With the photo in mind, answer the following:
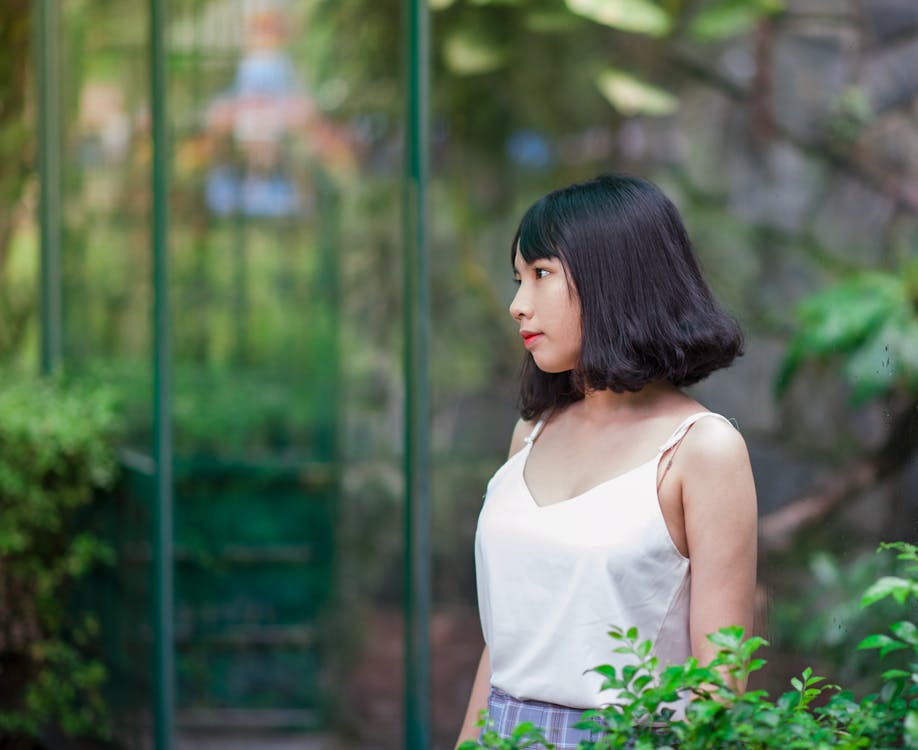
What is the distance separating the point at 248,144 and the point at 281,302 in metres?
0.61

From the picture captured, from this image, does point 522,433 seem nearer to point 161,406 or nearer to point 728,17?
point 728,17

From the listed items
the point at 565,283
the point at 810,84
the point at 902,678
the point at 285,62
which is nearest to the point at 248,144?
the point at 285,62

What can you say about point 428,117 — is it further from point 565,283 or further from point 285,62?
point 565,283

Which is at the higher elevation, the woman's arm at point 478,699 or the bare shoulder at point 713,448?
the bare shoulder at point 713,448

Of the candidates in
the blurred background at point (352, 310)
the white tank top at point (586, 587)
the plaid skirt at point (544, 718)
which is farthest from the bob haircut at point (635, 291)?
the blurred background at point (352, 310)

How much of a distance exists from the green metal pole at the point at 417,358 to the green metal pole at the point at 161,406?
1204mm

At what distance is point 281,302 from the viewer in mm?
5156

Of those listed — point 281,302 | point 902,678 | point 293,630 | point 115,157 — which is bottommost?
point 293,630

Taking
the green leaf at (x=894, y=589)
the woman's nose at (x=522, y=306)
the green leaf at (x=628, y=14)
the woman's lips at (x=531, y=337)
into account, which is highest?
the green leaf at (x=628, y=14)

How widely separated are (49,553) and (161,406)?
0.87 metres

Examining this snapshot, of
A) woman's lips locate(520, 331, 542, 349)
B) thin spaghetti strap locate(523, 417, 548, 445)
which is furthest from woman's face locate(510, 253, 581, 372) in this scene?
thin spaghetti strap locate(523, 417, 548, 445)

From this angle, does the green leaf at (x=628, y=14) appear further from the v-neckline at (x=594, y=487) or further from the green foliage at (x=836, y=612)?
the v-neckline at (x=594, y=487)

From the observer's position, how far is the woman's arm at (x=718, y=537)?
6.51 ft

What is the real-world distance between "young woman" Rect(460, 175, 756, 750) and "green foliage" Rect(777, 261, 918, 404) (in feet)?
5.25
